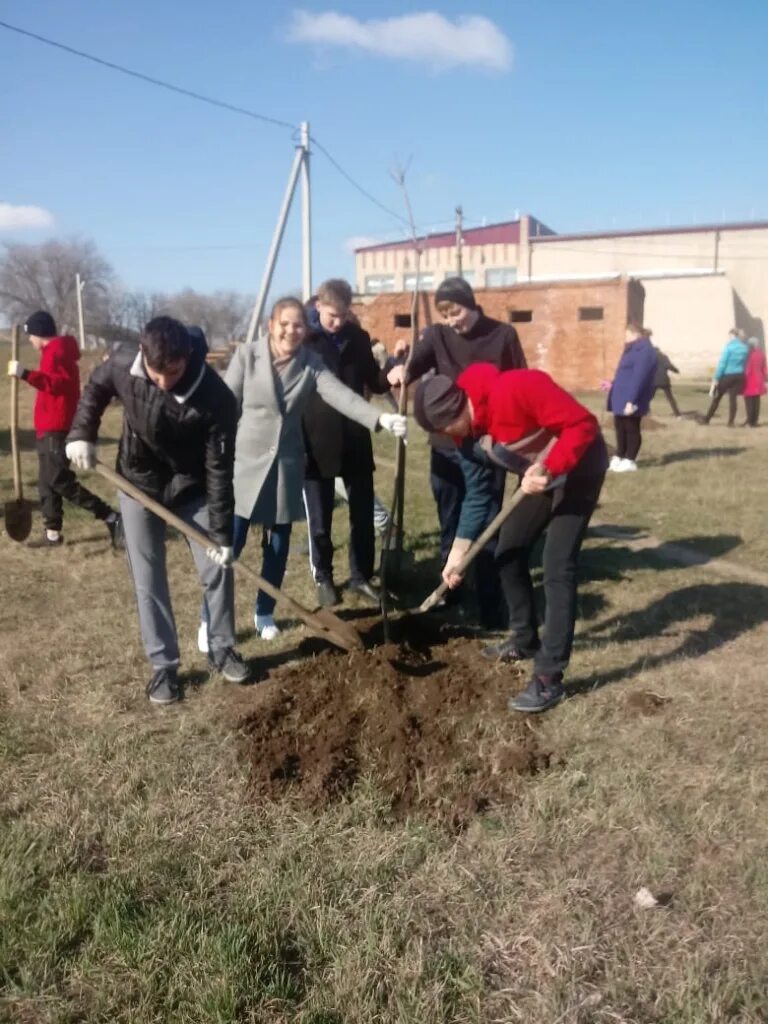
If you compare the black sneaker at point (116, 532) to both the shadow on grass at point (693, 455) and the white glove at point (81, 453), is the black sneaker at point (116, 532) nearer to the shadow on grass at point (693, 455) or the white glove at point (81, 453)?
the white glove at point (81, 453)

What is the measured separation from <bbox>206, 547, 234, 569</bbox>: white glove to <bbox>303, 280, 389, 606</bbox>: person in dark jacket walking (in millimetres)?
1380

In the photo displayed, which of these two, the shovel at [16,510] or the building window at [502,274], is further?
the building window at [502,274]

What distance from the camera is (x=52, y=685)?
171 inches

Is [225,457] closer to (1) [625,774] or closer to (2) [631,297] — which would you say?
(1) [625,774]

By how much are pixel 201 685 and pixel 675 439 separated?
11.4 metres

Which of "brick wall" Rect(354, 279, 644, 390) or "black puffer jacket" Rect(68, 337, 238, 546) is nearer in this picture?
"black puffer jacket" Rect(68, 337, 238, 546)

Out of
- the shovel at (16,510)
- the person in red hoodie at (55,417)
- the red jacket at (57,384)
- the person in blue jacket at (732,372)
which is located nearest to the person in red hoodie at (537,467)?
the shovel at (16,510)

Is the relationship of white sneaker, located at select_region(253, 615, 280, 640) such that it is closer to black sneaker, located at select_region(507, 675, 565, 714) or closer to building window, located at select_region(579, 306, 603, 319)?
black sneaker, located at select_region(507, 675, 565, 714)

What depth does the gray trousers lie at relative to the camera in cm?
409

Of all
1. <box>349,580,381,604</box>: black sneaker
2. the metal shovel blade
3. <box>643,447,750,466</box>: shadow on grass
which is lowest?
<box>349,580,381,604</box>: black sneaker

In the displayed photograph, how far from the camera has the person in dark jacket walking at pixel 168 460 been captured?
380 cm

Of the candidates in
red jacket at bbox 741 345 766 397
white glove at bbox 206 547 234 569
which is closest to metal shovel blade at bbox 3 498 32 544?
white glove at bbox 206 547 234 569

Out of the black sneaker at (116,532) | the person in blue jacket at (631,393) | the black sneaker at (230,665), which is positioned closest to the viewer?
the black sneaker at (230,665)

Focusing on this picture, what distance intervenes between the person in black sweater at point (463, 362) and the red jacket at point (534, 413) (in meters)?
0.88
